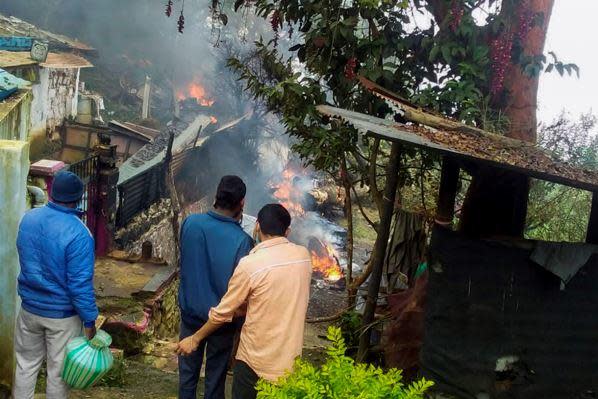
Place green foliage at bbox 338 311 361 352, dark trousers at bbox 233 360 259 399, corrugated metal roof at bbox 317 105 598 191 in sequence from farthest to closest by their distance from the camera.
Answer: green foliage at bbox 338 311 361 352 < dark trousers at bbox 233 360 259 399 < corrugated metal roof at bbox 317 105 598 191

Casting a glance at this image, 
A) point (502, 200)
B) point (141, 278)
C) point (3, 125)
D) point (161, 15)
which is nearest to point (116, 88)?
point (161, 15)

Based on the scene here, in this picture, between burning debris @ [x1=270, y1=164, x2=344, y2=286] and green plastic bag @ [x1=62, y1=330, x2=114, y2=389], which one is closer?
green plastic bag @ [x1=62, y1=330, x2=114, y2=389]

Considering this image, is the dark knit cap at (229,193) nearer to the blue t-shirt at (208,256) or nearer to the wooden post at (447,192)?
the blue t-shirt at (208,256)

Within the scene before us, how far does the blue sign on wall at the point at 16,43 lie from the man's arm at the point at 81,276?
8503 millimetres

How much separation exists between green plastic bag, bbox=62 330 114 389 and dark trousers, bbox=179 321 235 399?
60 centimetres

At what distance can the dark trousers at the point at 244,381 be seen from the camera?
3.85 meters

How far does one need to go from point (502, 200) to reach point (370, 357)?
7.20 feet

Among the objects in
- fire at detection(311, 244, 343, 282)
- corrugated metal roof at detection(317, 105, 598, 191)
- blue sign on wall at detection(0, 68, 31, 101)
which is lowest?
fire at detection(311, 244, 343, 282)

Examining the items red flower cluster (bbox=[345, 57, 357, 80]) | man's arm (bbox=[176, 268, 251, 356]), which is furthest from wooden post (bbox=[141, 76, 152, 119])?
man's arm (bbox=[176, 268, 251, 356])

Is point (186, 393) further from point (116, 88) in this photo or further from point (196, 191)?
point (116, 88)

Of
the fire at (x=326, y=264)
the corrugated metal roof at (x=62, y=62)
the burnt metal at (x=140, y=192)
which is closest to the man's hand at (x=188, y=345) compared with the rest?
the burnt metal at (x=140, y=192)

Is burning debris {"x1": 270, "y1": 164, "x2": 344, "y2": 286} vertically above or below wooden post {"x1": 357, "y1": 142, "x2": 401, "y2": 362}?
below

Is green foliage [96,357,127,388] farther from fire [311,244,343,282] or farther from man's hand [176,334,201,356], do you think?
fire [311,244,343,282]

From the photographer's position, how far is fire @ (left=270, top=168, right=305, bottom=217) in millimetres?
24453
